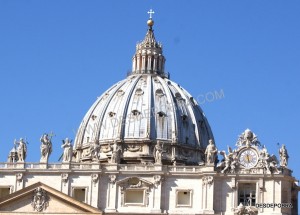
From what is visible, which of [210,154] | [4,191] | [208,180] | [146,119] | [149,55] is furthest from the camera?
[149,55]

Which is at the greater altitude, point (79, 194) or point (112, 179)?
point (112, 179)

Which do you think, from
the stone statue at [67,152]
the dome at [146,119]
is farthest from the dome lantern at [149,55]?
the stone statue at [67,152]

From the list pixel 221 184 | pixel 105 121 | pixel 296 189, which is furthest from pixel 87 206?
pixel 105 121

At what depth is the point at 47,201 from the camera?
12712 centimetres

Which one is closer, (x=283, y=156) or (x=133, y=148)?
(x=283, y=156)

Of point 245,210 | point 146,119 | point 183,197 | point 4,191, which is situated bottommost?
point 245,210

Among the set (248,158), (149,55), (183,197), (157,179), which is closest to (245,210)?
(248,158)

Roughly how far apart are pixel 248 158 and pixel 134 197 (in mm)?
14006

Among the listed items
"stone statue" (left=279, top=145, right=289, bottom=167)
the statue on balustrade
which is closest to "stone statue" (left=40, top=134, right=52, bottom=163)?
the statue on balustrade

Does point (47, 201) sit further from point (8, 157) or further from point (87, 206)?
point (8, 157)

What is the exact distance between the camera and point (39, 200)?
127 meters

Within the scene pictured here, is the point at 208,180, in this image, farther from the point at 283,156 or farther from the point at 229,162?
the point at 283,156

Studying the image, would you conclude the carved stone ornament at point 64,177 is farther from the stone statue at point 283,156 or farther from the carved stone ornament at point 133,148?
the carved stone ornament at point 133,148

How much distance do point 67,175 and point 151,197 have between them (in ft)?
33.6
